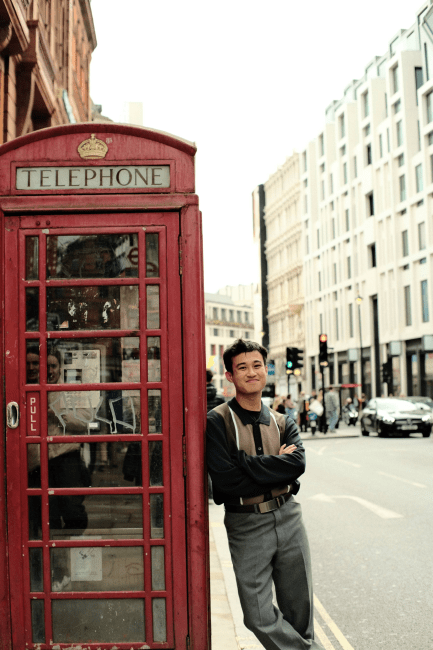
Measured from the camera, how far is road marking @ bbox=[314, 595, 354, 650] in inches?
211

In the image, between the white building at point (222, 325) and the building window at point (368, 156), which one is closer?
the building window at point (368, 156)

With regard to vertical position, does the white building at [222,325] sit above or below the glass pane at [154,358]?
above

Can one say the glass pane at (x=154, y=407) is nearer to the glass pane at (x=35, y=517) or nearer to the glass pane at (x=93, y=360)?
the glass pane at (x=93, y=360)

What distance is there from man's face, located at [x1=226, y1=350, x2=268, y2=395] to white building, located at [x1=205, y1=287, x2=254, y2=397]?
113m

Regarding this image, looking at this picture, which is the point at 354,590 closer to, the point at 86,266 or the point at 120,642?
the point at 120,642

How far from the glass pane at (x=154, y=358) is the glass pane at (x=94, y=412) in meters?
0.13

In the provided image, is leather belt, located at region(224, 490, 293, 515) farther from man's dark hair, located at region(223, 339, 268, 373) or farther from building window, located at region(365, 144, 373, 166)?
building window, located at region(365, 144, 373, 166)

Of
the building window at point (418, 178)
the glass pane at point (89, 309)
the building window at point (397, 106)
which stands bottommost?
the glass pane at point (89, 309)

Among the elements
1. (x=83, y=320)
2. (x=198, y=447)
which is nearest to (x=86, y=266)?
(x=83, y=320)

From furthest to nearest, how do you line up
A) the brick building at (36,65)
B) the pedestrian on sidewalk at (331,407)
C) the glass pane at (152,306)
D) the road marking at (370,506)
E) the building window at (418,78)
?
the building window at (418,78), the pedestrian on sidewalk at (331,407), the brick building at (36,65), the road marking at (370,506), the glass pane at (152,306)

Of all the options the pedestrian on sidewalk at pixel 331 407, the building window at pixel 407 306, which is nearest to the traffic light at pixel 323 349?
the pedestrian on sidewalk at pixel 331 407

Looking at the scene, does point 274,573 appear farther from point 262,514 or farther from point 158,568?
point 158,568

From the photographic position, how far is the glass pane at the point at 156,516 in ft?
13.9

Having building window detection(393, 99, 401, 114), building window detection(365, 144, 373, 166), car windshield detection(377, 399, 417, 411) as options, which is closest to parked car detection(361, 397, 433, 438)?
car windshield detection(377, 399, 417, 411)
